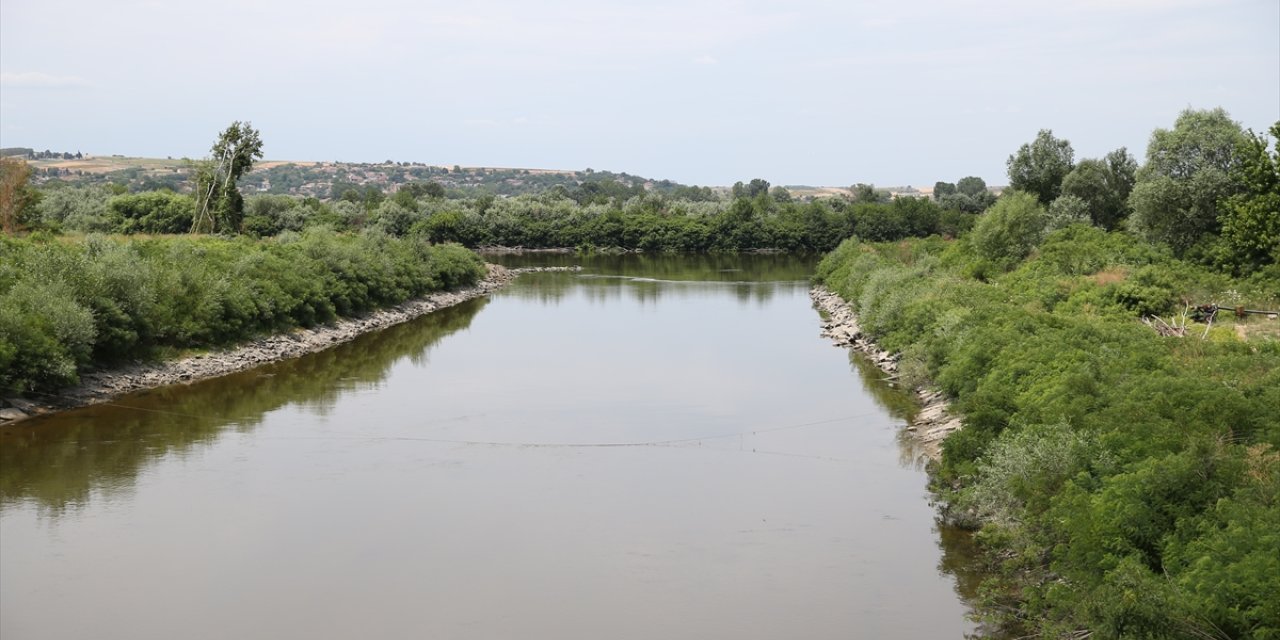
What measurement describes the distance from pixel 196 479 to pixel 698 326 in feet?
96.5

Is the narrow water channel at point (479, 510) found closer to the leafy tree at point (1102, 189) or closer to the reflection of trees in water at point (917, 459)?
the reflection of trees in water at point (917, 459)

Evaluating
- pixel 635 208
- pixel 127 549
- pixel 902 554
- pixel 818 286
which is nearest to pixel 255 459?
pixel 127 549

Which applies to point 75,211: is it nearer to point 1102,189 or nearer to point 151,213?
point 151,213

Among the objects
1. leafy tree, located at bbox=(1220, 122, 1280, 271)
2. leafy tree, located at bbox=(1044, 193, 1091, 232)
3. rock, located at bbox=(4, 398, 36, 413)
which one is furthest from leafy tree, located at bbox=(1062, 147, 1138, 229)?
rock, located at bbox=(4, 398, 36, 413)

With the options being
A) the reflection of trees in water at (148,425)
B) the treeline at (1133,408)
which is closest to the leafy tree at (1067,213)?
the treeline at (1133,408)

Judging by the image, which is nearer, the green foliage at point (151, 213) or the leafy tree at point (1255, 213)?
the leafy tree at point (1255, 213)

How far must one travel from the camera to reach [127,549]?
18.2 metres

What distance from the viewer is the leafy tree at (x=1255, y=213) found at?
3412 cm

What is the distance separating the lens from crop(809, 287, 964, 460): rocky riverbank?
2592cm

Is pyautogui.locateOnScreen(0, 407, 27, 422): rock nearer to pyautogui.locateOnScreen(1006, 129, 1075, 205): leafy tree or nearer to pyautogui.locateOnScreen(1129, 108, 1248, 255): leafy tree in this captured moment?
pyautogui.locateOnScreen(1129, 108, 1248, 255): leafy tree

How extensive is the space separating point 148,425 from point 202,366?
7.41 meters

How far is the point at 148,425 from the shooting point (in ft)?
89.5

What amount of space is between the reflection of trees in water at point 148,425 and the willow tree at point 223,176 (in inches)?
1184

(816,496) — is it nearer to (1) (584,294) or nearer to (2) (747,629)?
(2) (747,629)
